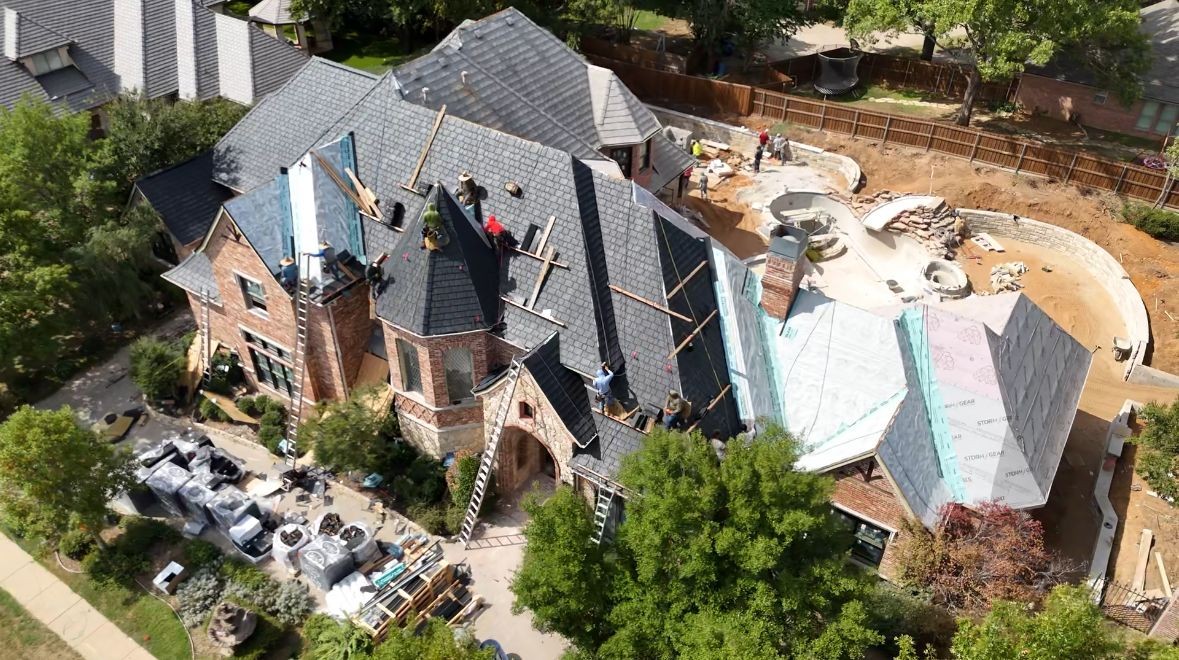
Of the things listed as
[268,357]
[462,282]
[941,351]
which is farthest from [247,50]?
[941,351]

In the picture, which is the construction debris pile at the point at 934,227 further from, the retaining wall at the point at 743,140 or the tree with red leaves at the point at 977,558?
the tree with red leaves at the point at 977,558

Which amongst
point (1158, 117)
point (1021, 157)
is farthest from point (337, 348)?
point (1158, 117)

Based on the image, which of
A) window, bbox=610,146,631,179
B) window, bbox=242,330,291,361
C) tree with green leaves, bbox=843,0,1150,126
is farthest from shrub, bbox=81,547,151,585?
tree with green leaves, bbox=843,0,1150,126

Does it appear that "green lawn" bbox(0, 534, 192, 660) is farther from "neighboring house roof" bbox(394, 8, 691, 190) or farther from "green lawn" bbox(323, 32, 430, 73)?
"green lawn" bbox(323, 32, 430, 73)

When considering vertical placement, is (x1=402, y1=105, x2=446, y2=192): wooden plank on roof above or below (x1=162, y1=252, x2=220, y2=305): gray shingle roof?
above

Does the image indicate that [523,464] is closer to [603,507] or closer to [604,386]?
[603,507]

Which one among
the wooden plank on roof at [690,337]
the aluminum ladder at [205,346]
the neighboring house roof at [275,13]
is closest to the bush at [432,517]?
the wooden plank on roof at [690,337]

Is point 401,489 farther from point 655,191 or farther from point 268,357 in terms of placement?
point 655,191
